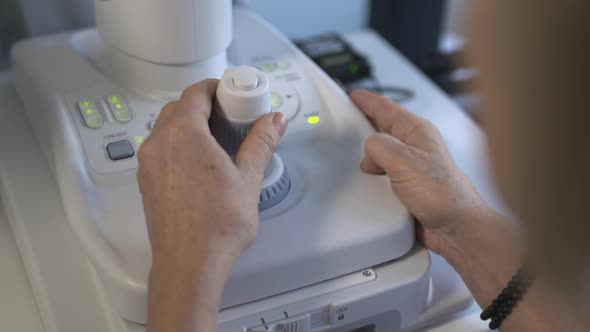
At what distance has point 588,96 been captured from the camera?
0.99 feet

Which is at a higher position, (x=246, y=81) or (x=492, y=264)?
(x=246, y=81)

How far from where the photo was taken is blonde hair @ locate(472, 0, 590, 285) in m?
0.30

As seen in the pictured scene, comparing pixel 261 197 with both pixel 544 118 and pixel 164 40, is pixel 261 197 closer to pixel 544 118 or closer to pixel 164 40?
pixel 164 40

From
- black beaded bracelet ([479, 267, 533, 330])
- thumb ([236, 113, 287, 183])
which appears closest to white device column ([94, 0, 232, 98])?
thumb ([236, 113, 287, 183])

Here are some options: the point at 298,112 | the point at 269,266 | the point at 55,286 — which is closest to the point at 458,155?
the point at 298,112

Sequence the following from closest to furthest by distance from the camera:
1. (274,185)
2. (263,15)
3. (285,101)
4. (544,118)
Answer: (544,118), (274,185), (285,101), (263,15)

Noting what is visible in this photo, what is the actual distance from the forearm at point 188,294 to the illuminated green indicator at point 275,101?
0.74ft

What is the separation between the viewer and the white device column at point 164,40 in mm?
644

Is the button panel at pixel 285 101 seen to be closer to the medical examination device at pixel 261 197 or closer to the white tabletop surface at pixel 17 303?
the medical examination device at pixel 261 197

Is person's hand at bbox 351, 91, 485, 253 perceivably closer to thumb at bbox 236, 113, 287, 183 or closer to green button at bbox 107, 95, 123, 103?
thumb at bbox 236, 113, 287, 183

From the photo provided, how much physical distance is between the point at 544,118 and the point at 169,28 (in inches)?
16.1

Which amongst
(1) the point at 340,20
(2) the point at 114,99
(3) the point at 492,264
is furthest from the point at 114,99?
(1) the point at 340,20

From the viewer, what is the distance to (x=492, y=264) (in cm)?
63

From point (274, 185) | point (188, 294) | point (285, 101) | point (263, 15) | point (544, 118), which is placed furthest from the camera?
point (263, 15)
